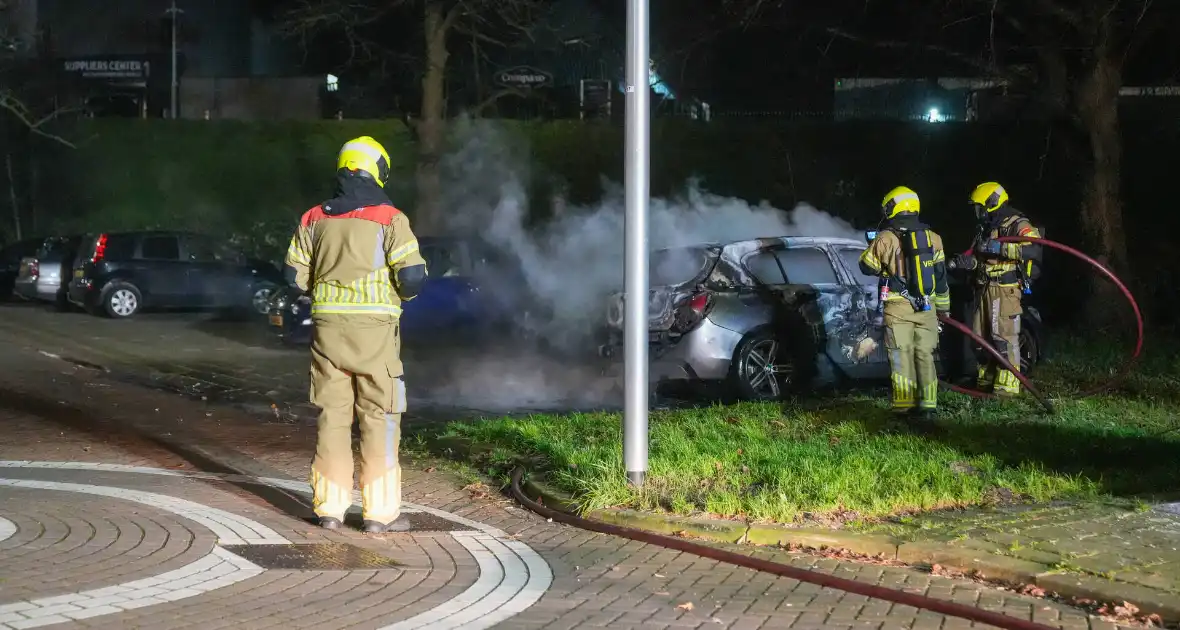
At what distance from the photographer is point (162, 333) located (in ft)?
68.5

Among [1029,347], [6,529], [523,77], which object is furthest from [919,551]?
[523,77]

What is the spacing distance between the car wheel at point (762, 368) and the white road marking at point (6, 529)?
664cm

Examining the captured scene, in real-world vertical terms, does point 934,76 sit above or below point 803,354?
above

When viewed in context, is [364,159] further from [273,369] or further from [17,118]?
[17,118]

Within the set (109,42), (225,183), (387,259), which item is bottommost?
(387,259)

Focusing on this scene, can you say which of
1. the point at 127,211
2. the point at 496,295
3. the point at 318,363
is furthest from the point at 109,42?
the point at 318,363

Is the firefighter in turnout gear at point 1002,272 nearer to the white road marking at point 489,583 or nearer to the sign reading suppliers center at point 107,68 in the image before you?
the white road marking at point 489,583

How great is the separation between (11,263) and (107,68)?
33.2ft

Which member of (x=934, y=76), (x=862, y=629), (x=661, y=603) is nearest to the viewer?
(x=862, y=629)

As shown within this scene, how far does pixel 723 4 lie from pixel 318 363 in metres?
12.1

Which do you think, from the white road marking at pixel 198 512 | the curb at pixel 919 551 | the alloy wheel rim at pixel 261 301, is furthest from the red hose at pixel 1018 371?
the alloy wheel rim at pixel 261 301

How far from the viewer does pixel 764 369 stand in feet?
40.2

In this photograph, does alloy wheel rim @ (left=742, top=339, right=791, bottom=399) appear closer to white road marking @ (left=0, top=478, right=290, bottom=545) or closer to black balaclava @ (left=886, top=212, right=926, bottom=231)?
black balaclava @ (left=886, top=212, right=926, bottom=231)

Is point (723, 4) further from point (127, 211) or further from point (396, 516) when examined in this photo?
point (127, 211)
